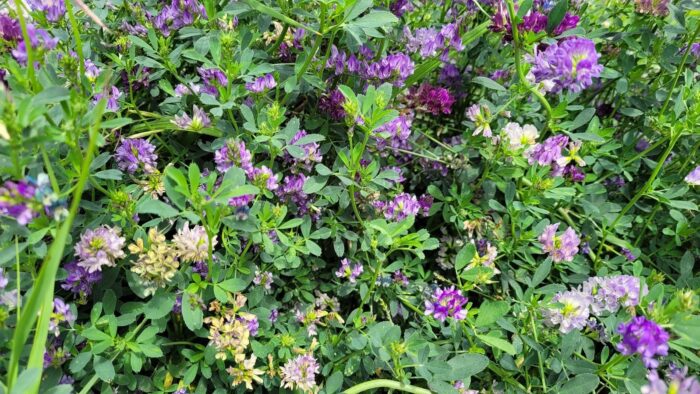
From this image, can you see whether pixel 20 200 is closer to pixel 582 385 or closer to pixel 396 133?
pixel 396 133

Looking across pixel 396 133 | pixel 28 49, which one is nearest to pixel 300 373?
pixel 396 133

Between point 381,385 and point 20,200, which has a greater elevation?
point 20,200

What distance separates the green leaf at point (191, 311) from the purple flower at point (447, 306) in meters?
0.72

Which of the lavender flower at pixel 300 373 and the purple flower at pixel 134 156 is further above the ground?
the purple flower at pixel 134 156

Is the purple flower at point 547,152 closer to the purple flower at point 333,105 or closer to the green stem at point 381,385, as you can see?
the purple flower at point 333,105

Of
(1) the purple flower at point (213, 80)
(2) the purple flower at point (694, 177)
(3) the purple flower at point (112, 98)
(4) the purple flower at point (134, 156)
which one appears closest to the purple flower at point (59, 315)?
(4) the purple flower at point (134, 156)

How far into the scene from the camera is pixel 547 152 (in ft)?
6.62

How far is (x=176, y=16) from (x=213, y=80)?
0.33 m

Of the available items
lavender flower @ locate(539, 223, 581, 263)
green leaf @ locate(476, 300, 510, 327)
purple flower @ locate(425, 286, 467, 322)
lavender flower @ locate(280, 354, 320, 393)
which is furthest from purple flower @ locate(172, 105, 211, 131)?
lavender flower @ locate(539, 223, 581, 263)

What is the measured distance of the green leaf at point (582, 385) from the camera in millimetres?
1677

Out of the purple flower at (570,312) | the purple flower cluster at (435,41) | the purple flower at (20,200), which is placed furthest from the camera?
the purple flower cluster at (435,41)

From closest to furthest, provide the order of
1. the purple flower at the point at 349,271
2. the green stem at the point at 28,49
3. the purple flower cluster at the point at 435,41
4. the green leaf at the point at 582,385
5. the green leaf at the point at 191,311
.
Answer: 1. the green stem at the point at 28,49
2. the green leaf at the point at 191,311
3. the green leaf at the point at 582,385
4. the purple flower at the point at 349,271
5. the purple flower cluster at the point at 435,41

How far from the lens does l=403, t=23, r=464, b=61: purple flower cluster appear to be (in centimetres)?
210

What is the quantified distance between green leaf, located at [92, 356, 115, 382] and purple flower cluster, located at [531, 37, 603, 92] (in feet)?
5.24
